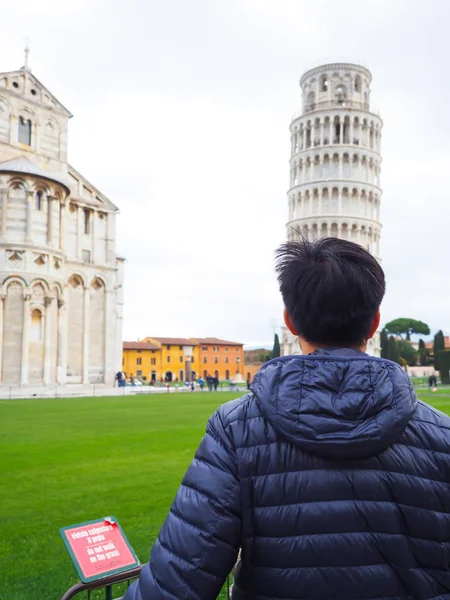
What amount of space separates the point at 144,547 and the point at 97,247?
40.8m

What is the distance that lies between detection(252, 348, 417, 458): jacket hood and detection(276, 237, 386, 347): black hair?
0.21m

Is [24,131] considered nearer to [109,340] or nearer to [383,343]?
[109,340]

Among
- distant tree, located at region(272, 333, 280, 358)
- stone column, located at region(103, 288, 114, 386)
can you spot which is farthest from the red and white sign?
distant tree, located at region(272, 333, 280, 358)

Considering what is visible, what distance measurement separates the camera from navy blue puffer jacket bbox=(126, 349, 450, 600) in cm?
196

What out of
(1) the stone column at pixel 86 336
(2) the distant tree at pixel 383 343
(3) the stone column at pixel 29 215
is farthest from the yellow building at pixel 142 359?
(3) the stone column at pixel 29 215

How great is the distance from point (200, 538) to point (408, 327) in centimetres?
12653

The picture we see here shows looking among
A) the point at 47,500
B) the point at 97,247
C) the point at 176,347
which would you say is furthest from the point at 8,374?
the point at 176,347

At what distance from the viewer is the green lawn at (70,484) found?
6402 millimetres

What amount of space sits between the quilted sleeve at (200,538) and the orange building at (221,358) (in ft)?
321

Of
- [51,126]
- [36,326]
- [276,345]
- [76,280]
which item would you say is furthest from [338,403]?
[276,345]

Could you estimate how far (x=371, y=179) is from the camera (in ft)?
269

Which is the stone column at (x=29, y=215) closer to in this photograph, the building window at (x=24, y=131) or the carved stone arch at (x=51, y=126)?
the building window at (x=24, y=131)

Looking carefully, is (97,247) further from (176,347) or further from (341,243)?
(176,347)

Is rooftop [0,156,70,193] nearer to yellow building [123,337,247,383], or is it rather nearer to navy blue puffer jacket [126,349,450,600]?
navy blue puffer jacket [126,349,450,600]
